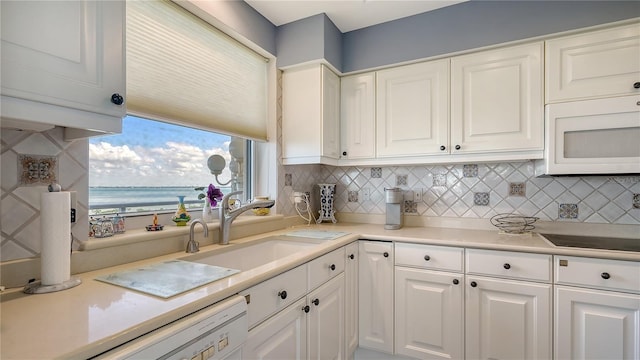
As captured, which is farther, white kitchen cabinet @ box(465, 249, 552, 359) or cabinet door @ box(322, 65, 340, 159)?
cabinet door @ box(322, 65, 340, 159)

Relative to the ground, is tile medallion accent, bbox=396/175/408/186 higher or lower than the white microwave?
lower

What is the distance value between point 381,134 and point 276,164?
2.69 ft

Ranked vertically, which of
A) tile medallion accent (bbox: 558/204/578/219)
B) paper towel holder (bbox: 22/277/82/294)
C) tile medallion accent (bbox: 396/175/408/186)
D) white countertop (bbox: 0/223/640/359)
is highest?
tile medallion accent (bbox: 396/175/408/186)

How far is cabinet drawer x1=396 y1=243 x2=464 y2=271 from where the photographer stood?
1.77m

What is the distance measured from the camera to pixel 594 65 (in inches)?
66.7

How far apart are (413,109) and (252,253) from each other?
4.83 feet

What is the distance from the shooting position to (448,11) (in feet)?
6.78

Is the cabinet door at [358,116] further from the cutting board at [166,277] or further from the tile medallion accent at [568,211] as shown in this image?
the cutting board at [166,277]

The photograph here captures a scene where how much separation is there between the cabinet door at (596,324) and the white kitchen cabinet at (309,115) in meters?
1.62

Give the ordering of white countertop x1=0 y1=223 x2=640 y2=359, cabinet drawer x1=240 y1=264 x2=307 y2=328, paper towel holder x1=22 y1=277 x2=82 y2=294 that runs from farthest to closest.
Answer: cabinet drawer x1=240 y1=264 x2=307 y2=328, paper towel holder x1=22 y1=277 x2=82 y2=294, white countertop x1=0 y1=223 x2=640 y2=359

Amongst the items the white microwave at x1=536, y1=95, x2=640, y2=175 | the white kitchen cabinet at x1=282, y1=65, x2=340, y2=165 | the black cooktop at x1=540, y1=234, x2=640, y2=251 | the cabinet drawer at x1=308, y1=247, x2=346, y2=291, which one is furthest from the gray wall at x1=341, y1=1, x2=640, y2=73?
the cabinet drawer at x1=308, y1=247, x2=346, y2=291

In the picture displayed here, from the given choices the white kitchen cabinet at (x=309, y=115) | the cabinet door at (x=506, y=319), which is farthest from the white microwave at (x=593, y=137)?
the white kitchen cabinet at (x=309, y=115)

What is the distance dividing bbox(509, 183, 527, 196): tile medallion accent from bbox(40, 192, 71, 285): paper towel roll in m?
2.45

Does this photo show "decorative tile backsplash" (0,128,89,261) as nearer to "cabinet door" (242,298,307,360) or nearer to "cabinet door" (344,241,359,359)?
"cabinet door" (242,298,307,360)
